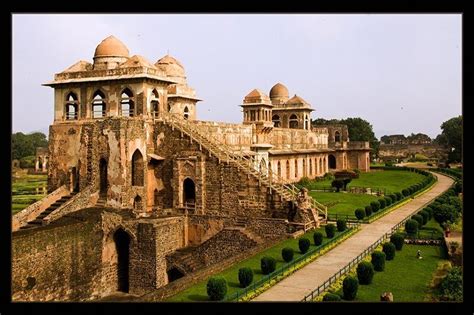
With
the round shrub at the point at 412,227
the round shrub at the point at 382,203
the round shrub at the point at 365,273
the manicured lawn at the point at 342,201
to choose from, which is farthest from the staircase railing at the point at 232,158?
the round shrub at the point at 365,273

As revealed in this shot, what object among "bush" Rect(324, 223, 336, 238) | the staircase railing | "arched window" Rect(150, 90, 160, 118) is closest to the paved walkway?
"bush" Rect(324, 223, 336, 238)

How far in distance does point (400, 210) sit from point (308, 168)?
87.4ft

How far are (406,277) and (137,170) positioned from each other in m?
18.3

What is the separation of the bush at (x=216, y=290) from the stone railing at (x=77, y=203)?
1344cm

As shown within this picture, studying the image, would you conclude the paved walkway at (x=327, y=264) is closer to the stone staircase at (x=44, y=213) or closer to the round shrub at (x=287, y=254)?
the round shrub at (x=287, y=254)

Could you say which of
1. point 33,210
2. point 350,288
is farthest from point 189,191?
point 350,288

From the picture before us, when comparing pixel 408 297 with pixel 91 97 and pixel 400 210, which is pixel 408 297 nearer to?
pixel 400 210

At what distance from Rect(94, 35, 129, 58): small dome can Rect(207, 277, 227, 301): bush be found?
24.2 meters

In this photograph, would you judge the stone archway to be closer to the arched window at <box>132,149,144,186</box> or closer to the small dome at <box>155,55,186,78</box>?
the arched window at <box>132,149,144,186</box>

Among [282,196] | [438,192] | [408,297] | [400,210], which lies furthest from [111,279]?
[438,192]

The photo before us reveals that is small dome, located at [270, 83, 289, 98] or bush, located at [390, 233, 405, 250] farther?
small dome, located at [270, 83, 289, 98]

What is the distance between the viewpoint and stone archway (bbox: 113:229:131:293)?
28.9 m

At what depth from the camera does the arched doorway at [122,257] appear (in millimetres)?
28953

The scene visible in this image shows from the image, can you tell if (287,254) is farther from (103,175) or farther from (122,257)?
(103,175)
